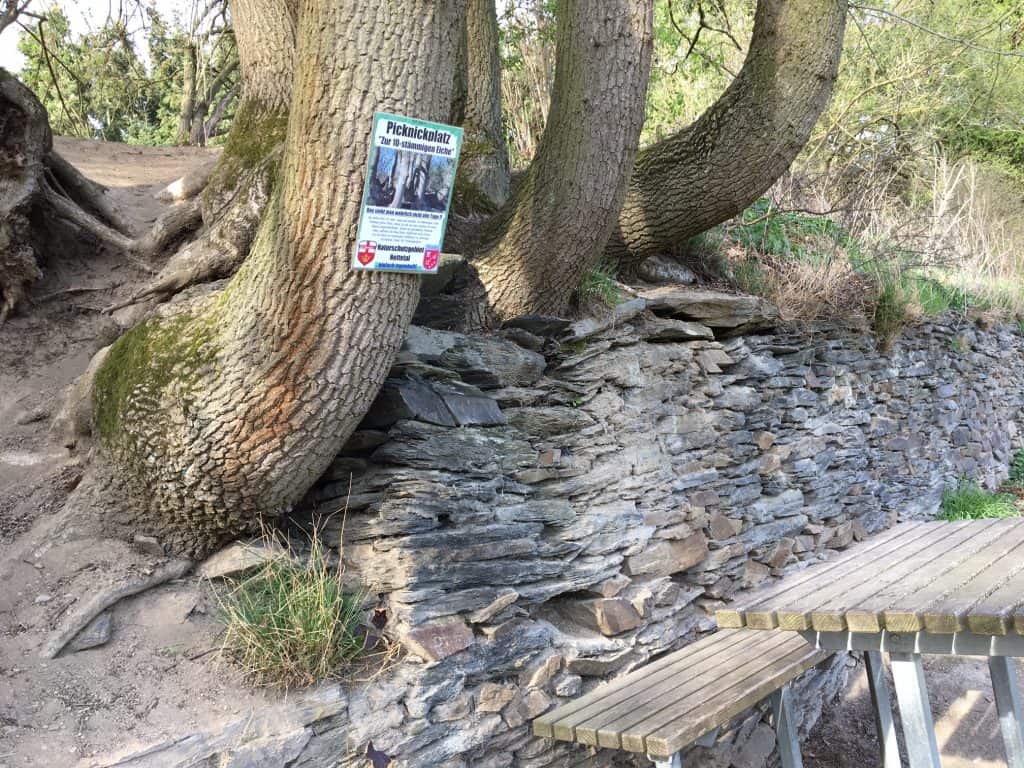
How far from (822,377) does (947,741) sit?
2.53 meters

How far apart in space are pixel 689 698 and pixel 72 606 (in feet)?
8.19

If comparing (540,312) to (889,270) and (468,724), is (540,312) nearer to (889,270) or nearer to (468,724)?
(468,724)

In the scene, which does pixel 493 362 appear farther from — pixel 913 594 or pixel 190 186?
pixel 190 186

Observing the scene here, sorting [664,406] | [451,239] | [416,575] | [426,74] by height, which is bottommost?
[416,575]

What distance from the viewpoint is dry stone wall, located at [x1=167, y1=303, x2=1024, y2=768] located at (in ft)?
11.0

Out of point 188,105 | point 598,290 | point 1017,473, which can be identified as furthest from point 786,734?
point 188,105

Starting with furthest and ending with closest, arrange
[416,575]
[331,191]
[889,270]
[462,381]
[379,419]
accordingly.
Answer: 1. [889,270]
2. [462,381]
3. [379,419]
4. [416,575]
5. [331,191]

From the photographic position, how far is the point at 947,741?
550cm

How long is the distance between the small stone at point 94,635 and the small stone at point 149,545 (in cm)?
36


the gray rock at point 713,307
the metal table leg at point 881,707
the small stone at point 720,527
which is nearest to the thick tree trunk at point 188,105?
the gray rock at point 713,307

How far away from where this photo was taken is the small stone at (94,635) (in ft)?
10.1

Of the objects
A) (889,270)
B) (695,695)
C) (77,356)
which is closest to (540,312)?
(695,695)

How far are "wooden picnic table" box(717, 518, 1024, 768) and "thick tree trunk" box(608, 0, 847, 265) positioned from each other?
220 cm

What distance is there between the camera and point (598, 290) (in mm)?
4688
